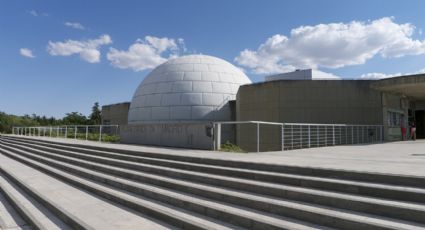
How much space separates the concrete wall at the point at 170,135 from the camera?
14.5m

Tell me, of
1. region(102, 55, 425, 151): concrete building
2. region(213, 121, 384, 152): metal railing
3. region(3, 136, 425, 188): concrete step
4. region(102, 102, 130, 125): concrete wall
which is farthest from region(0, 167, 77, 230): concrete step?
region(102, 102, 130, 125): concrete wall

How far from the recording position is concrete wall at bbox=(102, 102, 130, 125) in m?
40.4

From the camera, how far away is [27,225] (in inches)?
283

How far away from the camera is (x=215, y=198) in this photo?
23.4ft

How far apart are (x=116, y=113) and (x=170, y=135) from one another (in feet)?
89.5

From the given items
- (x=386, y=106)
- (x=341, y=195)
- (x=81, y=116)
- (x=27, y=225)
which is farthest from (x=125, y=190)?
(x=81, y=116)

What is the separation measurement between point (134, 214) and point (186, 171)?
235 cm

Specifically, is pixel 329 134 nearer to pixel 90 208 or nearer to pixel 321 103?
pixel 321 103

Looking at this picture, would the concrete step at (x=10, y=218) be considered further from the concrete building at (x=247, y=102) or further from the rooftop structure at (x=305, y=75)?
the rooftop structure at (x=305, y=75)

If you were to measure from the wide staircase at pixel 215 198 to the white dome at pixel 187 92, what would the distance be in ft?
54.2

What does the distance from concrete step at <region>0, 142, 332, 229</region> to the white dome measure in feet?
58.4

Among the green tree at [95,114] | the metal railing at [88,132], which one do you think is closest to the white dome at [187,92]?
the metal railing at [88,132]

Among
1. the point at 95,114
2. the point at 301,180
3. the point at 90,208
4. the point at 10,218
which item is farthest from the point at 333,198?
the point at 95,114

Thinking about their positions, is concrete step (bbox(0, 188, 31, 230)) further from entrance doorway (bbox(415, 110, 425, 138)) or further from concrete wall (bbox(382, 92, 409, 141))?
entrance doorway (bbox(415, 110, 425, 138))
